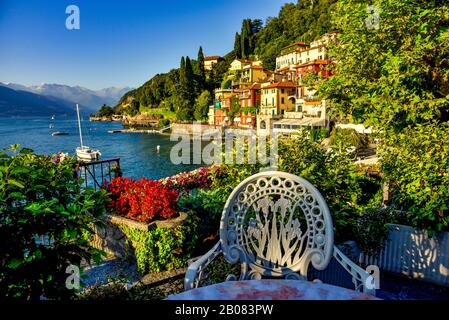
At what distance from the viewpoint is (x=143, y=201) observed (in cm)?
459

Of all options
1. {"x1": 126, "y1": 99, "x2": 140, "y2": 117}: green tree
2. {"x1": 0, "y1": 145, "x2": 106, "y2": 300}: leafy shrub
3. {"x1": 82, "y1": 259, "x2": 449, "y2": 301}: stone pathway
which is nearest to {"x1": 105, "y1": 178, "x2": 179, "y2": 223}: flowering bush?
{"x1": 82, "y1": 259, "x2": 449, "y2": 301}: stone pathway

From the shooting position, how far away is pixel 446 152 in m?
4.37

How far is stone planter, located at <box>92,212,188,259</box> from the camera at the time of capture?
4340 millimetres

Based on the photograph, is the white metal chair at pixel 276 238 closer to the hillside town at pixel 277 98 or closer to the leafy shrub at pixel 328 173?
the leafy shrub at pixel 328 173

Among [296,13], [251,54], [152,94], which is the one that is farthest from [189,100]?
[296,13]

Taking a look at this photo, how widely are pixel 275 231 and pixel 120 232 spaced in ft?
9.39

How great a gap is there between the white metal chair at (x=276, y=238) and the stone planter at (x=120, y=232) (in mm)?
1671

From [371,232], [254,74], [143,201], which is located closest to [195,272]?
[143,201]

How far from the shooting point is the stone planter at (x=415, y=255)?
445cm

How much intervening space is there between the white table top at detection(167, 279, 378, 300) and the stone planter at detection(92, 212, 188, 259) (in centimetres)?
241

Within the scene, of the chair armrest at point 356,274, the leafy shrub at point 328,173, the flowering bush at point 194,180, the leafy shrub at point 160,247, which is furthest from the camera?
the flowering bush at point 194,180

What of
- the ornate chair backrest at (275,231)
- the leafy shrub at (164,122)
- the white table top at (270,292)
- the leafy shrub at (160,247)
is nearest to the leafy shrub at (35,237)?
the white table top at (270,292)

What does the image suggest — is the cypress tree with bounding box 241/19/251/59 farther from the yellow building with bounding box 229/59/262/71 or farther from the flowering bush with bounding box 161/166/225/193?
the flowering bush with bounding box 161/166/225/193

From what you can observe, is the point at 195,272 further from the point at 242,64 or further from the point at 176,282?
the point at 242,64
